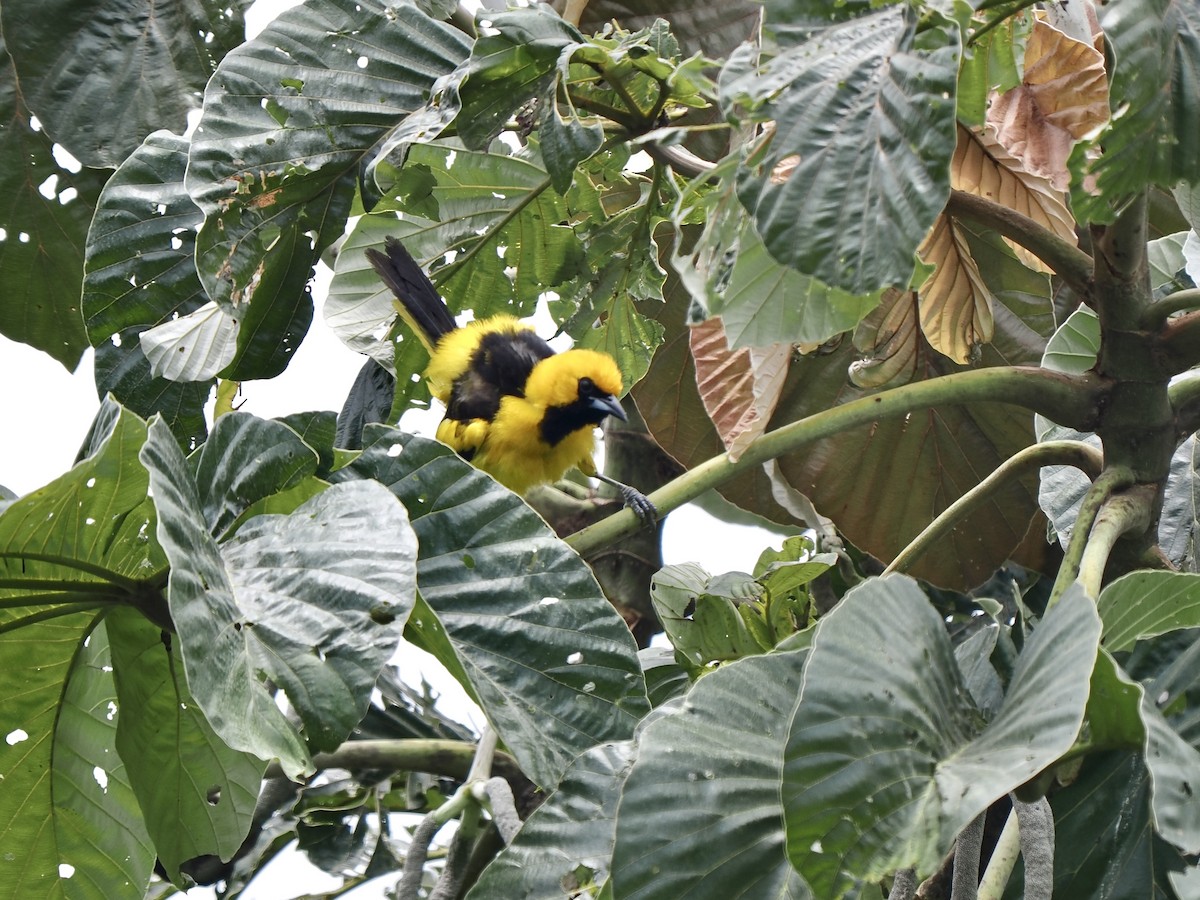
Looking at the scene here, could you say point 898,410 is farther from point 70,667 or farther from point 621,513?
point 70,667

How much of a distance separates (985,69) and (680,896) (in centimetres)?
89

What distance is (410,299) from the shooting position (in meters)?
1.78

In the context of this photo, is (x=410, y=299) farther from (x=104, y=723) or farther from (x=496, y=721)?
(x=496, y=721)

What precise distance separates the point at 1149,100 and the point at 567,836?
0.70 metres

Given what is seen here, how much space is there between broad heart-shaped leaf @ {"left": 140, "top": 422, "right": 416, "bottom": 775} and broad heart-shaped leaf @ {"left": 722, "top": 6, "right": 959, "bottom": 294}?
0.35 metres

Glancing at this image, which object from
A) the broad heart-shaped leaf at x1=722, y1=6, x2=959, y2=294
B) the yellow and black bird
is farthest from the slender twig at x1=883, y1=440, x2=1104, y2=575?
the yellow and black bird

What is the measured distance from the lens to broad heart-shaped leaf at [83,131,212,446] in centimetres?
132

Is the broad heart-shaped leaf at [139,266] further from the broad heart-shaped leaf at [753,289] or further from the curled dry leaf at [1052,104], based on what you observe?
the curled dry leaf at [1052,104]

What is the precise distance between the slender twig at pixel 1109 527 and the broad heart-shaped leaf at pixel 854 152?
1.29 feet

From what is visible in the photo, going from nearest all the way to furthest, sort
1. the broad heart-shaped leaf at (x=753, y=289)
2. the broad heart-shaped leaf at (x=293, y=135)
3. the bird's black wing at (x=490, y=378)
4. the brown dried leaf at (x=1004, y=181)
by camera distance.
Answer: the broad heart-shaped leaf at (x=753, y=289)
the broad heart-shaped leaf at (x=293, y=135)
the brown dried leaf at (x=1004, y=181)
the bird's black wing at (x=490, y=378)

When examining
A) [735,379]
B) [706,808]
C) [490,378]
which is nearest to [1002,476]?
[735,379]

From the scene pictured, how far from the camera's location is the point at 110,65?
5.33ft

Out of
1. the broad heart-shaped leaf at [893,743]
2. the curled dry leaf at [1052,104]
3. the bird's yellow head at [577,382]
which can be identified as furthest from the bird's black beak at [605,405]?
the broad heart-shaped leaf at [893,743]

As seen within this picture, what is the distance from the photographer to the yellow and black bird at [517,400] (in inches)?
90.8
